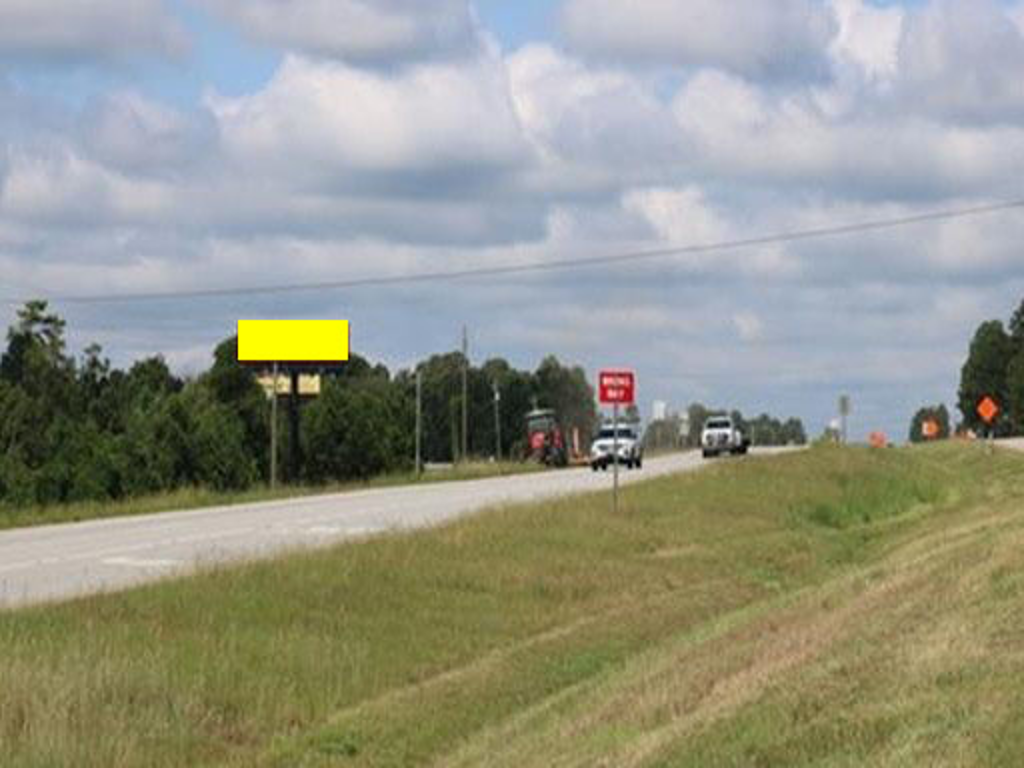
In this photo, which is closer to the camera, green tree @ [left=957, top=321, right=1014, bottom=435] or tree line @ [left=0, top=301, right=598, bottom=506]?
tree line @ [left=0, top=301, right=598, bottom=506]

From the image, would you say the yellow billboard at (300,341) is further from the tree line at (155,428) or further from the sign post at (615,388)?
the sign post at (615,388)

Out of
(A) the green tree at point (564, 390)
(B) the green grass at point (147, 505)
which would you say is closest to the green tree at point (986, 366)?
(A) the green tree at point (564, 390)

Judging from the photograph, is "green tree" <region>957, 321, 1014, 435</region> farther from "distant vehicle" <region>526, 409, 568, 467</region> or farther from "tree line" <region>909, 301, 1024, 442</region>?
"distant vehicle" <region>526, 409, 568, 467</region>

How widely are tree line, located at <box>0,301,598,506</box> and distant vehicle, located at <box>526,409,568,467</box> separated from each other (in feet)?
22.2

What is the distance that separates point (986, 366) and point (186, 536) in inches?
4600

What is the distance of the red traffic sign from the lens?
109ft

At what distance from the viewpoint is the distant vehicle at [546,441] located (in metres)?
85.9

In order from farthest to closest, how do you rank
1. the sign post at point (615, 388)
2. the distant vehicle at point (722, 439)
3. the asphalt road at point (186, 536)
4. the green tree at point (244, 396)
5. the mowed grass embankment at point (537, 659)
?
the green tree at point (244, 396), the distant vehicle at point (722, 439), the sign post at point (615, 388), the asphalt road at point (186, 536), the mowed grass embankment at point (537, 659)

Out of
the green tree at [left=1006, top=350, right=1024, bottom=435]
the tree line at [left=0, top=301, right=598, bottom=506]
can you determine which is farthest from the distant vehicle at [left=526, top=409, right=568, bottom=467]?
the green tree at [left=1006, top=350, right=1024, bottom=435]

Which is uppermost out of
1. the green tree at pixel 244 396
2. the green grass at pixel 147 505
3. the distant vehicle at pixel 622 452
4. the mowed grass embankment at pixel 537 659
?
the green tree at pixel 244 396

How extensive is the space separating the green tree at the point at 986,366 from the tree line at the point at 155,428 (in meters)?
31.3

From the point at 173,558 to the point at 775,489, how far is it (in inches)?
708

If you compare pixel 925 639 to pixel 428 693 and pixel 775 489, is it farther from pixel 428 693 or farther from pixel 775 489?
pixel 775 489

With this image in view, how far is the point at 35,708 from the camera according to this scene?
42.8 ft
